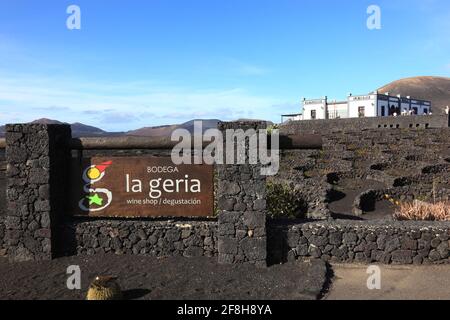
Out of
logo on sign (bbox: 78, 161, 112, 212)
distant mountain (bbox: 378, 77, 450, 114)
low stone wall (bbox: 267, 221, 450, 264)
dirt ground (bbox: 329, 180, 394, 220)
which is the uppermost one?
distant mountain (bbox: 378, 77, 450, 114)

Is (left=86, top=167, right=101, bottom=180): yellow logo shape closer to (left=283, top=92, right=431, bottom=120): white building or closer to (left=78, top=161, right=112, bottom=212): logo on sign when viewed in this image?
(left=78, top=161, right=112, bottom=212): logo on sign

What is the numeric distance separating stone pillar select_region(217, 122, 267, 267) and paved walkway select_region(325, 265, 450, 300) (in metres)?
1.41

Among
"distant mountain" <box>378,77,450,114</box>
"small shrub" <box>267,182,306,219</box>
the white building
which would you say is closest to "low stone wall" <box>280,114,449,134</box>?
the white building

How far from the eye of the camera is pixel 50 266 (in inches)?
314

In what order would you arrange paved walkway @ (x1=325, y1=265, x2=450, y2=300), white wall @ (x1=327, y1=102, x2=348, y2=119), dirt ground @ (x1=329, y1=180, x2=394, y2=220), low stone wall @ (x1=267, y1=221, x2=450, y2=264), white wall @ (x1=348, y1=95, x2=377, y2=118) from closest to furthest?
paved walkway @ (x1=325, y1=265, x2=450, y2=300) → low stone wall @ (x1=267, y1=221, x2=450, y2=264) → dirt ground @ (x1=329, y1=180, x2=394, y2=220) → white wall @ (x1=348, y1=95, x2=377, y2=118) → white wall @ (x1=327, y1=102, x2=348, y2=119)

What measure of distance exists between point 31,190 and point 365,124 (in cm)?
4707

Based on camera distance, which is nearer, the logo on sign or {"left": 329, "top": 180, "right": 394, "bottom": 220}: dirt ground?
the logo on sign

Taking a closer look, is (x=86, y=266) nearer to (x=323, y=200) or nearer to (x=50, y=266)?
(x=50, y=266)

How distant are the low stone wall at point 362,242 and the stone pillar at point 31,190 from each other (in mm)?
4067

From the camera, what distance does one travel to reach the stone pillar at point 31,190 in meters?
8.18

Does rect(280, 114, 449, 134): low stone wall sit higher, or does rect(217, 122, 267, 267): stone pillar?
rect(280, 114, 449, 134): low stone wall

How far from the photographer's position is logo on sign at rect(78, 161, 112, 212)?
8.52m

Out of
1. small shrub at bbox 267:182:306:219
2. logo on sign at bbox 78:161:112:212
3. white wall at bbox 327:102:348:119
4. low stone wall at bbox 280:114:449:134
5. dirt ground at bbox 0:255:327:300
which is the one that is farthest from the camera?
white wall at bbox 327:102:348:119

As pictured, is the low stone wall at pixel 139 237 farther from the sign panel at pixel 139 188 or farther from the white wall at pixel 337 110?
the white wall at pixel 337 110
